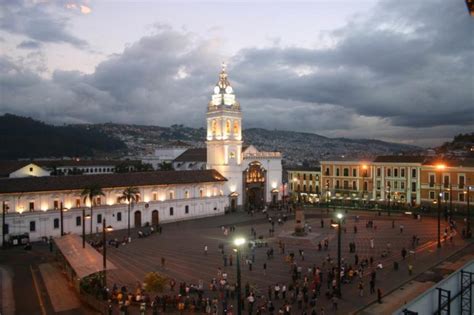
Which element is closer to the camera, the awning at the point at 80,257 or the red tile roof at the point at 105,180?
Result: the awning at the point at 80,257

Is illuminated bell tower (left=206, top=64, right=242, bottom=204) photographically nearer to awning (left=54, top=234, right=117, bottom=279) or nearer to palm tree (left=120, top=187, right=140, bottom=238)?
palm tree (left=120, top=187, right=140, bottom=238)

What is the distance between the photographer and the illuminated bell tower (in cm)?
6669

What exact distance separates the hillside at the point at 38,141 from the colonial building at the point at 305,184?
354 ft

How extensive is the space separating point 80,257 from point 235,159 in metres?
42.5

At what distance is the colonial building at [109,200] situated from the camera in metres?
43.4

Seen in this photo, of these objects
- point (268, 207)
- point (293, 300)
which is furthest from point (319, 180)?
point (293, 300)

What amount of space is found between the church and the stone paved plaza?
12.3 m

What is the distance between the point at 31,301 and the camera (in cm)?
2491

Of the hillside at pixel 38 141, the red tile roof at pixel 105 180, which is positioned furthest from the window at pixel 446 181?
the hillside at pixel 38 141

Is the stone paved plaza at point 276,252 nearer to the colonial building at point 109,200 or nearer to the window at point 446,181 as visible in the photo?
the colonial building at point 109,200

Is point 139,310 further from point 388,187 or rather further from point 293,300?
point 388,187

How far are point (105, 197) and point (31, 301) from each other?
83.4 feet

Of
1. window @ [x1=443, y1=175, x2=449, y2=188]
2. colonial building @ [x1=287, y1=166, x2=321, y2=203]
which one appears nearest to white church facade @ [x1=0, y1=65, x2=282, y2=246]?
colonial building @ [x1=287, y1=166, x2=321, y2=203]

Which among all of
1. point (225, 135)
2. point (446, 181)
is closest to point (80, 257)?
point (225, 135)
